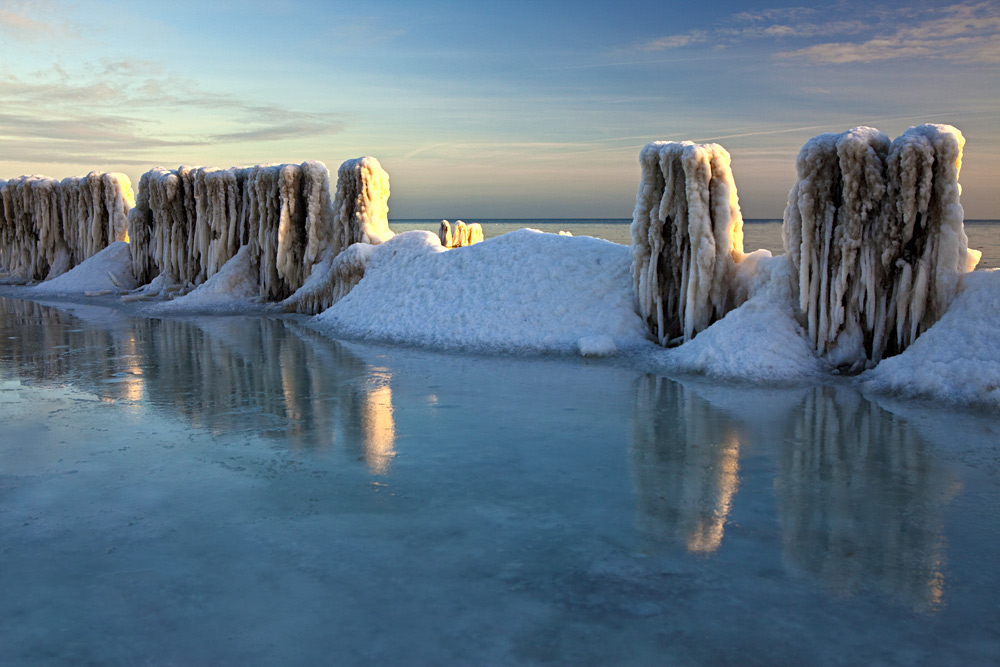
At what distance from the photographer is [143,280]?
2625cm

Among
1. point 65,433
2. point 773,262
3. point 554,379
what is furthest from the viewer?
point 773,262

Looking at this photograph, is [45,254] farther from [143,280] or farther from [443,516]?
[443,516]

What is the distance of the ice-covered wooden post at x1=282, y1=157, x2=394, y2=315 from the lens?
18.9 m

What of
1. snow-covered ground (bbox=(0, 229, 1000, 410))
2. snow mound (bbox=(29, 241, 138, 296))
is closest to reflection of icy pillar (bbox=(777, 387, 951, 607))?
snow-covered ground (bbox=(0, 229, 1000, 410))

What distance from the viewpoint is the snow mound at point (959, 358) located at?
28.4ft

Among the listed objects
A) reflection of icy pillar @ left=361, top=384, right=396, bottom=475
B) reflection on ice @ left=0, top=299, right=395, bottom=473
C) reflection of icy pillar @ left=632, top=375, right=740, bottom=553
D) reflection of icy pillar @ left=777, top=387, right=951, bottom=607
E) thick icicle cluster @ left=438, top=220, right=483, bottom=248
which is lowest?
reflection of icy pillar @ left=777, top=387, right=951, bottom=607

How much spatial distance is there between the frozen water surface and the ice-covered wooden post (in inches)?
373

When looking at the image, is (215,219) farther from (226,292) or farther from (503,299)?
(503,299)

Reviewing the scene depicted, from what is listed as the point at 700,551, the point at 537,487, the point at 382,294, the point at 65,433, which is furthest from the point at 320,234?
the point at 700,551

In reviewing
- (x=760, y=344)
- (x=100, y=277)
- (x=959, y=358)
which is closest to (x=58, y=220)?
(x=100, y=277)

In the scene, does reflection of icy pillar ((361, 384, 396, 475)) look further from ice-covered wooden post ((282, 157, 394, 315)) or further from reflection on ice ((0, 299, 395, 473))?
ice-covered wooden post ((282, 157, 394, 315))

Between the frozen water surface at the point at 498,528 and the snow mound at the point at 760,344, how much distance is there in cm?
73

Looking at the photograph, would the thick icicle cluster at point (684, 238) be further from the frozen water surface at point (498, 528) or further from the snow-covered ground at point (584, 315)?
the frozen water surface at point (498, 528)

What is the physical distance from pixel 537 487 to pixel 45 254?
3298 centimetres
